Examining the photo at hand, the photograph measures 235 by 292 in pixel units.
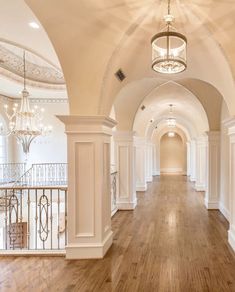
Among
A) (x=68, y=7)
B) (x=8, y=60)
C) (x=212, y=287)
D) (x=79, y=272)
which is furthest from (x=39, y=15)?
(x=8, y=60)

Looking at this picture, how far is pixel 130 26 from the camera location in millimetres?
3422

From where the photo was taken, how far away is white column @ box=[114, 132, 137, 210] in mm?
7242

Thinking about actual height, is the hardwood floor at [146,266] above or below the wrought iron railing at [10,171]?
below

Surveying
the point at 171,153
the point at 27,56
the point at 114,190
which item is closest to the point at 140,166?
the point at 114,190

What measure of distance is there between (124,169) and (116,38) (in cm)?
428

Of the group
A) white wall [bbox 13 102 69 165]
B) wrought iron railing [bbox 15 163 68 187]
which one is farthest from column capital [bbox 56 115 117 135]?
white wall [bbox 13 102 69 165]

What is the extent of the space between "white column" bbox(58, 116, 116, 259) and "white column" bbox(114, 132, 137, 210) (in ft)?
10.8

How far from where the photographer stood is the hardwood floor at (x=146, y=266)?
3141 millimetres

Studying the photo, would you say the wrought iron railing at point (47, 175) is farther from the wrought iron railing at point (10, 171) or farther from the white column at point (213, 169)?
the white column at point (213, 169)

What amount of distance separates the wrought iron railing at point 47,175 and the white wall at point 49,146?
0.45 meters

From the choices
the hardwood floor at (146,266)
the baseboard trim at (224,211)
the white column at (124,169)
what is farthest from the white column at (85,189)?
the baseboard trim at (224,211)

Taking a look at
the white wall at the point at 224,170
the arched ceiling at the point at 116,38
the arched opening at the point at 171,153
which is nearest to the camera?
the arched ceiling at the point at 116,38

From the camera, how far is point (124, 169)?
722cm

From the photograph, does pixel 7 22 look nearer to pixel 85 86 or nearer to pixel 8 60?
pixel 85 86
